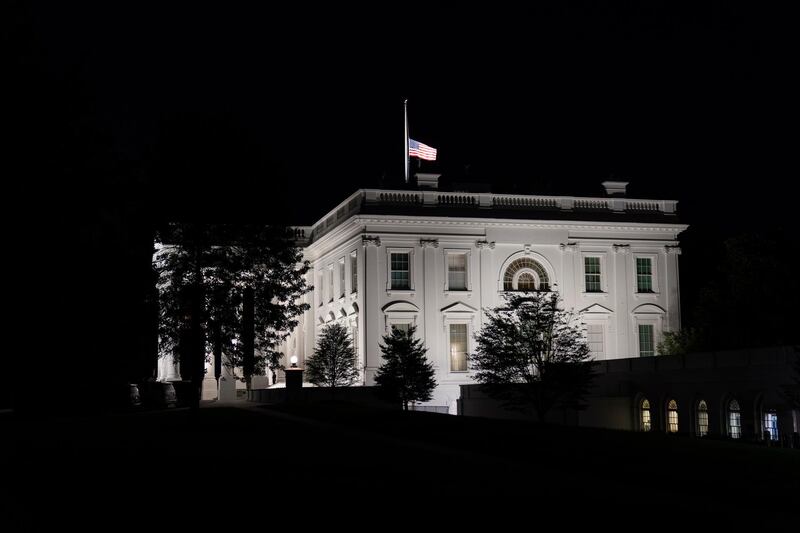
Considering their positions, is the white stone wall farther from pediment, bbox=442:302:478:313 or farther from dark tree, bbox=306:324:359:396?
dark tree, bbox=306:324:359:396

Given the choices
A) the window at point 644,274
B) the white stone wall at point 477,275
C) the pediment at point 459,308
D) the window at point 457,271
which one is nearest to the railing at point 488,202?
the white stone wall at point 477,275

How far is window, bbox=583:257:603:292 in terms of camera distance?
6738cm

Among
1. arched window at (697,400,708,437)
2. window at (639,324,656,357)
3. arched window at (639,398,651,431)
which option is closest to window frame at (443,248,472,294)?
window at (639,324,656,357)

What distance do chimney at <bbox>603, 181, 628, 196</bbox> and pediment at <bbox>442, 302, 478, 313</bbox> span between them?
43.9 ft

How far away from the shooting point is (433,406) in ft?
200

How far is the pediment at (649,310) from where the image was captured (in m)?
67.5

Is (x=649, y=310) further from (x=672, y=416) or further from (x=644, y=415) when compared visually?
(x=672, y=416)

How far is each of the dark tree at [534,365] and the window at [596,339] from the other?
16672mm

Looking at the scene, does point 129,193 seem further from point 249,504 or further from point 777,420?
point 777,420

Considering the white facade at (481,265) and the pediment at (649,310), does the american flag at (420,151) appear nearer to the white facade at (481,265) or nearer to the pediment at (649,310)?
the white facade at (481,265)

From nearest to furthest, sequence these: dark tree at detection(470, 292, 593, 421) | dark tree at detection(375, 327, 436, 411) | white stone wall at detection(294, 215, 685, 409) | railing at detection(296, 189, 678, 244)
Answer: dark tree at detection(470, 292, 593, 421), dark tree at detection(375, 327, 436, 411), white stone wall at detection(294, 215, 685, 409), railing at detection(296, 189, 678, 244)

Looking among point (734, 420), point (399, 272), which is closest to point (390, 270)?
point (399, 272)

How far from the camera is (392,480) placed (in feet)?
58.9

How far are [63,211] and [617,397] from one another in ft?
111
